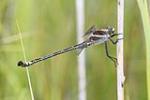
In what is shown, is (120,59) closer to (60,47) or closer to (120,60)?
(120,60)

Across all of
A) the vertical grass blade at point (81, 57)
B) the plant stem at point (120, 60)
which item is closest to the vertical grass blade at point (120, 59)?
the plant stem at point (120, 60)

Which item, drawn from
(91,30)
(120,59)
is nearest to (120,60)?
(120,59)

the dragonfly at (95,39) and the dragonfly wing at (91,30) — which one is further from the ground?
the dragonfly wing at (91,30)

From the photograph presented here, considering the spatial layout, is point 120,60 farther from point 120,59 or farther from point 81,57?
point 81,57

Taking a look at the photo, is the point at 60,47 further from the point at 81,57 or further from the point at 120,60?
the point at 120,60

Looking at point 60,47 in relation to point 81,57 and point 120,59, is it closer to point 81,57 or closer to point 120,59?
point 81,57

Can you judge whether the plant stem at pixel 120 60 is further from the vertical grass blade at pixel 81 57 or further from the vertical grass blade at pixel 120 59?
the vertical grass blade at pixel 81 57

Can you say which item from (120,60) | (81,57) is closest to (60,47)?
(81,57)

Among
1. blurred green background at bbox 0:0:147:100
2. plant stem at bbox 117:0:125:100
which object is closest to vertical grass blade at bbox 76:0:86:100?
blurred green background at bbox 0:0:147:100
